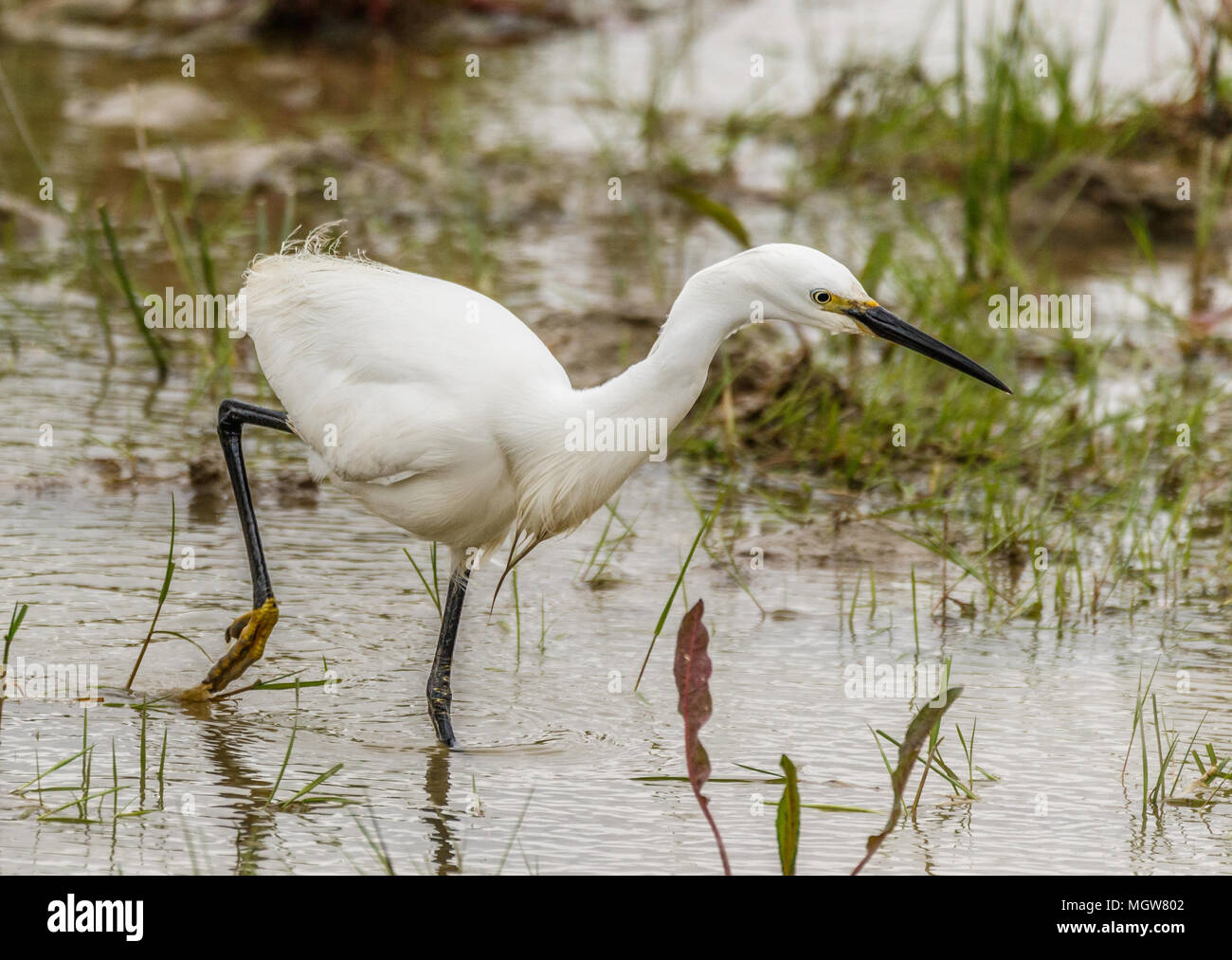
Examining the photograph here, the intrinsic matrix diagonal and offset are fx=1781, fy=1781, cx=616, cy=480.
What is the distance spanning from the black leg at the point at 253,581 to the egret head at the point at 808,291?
1463mm

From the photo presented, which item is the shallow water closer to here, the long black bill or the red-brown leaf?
the red-brown leaf

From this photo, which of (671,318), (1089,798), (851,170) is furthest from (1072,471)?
(851,170)

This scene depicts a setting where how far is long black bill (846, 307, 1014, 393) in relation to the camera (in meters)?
3.82

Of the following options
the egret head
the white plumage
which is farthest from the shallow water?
the egret head

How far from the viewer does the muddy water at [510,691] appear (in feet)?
11.9

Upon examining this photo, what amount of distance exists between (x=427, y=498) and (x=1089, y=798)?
166cm

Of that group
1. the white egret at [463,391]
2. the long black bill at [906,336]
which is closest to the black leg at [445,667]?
the white egret at [463,391]

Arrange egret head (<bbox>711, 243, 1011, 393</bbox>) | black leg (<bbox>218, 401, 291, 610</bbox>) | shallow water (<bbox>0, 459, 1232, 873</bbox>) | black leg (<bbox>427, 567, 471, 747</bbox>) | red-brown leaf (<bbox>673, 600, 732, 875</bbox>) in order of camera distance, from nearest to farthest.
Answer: red-brown leaf (<bbox>673, 600, 732, 875</bbox>) → shallow water (<bbox>0, 459, 1232, 873</bbox>) → egret head (<bbox>711, 243, 1011, 393</bbox>) → black leg (<bbox>427, 567, 471, 747</bbox>) → black leg (<bbox>218, 401, 291, 610</bbox>)

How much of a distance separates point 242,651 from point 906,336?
68.4 inches

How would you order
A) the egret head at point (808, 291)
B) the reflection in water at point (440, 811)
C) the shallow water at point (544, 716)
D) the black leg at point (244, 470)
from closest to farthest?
the reflection in water at point (440, 811)
the shallow water at point (544, 716)
the egret head at point (808, 291)
the black leg at point (244, 470)

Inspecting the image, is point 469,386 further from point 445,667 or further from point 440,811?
point 440,811

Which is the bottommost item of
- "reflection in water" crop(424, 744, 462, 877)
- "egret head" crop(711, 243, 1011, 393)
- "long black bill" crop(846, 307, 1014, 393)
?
"reflection in water" crop(424, 744, 462, 877)

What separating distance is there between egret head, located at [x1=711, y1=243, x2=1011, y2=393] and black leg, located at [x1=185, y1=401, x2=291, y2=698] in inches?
57.6

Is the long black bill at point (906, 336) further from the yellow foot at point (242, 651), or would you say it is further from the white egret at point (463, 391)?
the yellow foot at point (242, 651)
